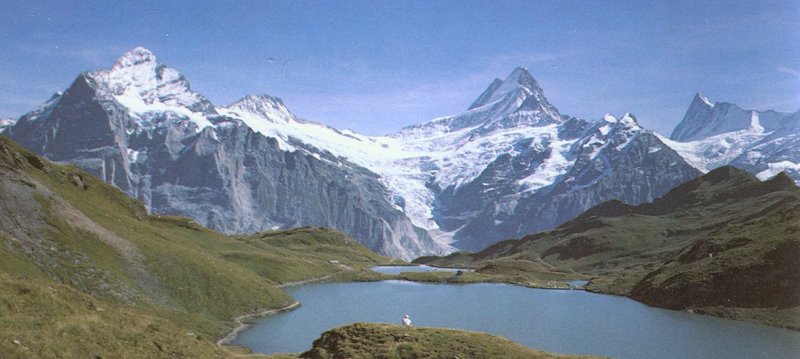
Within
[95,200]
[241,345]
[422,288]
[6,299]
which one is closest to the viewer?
[6,299]

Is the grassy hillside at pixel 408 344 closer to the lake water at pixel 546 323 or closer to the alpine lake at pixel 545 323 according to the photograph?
the alpine lake at pixel 545 323

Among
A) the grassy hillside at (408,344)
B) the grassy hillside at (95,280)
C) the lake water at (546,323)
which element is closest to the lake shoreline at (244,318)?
the grassy hillside at (95,280)

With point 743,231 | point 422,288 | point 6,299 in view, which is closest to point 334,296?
point 422,288

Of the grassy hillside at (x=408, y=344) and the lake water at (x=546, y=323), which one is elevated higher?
the grassy hillside at (x=408, y=344)

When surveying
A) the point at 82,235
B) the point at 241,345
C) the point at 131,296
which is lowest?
the point at 241,345

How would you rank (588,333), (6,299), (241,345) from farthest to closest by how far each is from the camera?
(588,333)
(241,345)
(6,299)

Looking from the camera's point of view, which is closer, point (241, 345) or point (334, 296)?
point (241, 345)

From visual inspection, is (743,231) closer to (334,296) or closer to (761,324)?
(761,324)
